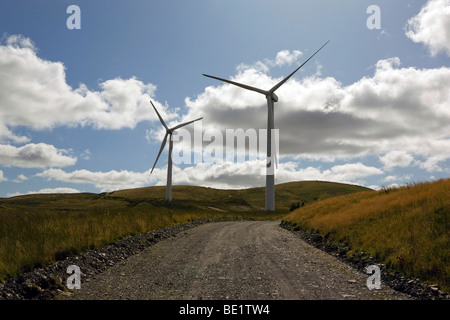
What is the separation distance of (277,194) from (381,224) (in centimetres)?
14757

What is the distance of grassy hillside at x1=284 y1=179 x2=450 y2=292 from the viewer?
10.1 meters

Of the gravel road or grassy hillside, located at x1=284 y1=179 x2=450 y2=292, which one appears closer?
the gravel road

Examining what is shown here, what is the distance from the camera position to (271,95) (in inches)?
2251

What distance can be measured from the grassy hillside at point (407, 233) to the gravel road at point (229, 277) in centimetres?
155

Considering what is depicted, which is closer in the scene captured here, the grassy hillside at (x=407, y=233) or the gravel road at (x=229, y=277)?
the gravel road at (x=229, y=277)

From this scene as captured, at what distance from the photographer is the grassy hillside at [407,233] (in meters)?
10.1

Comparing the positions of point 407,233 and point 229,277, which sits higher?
point 407,233

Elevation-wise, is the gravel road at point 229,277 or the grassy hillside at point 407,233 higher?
the grassy hillside at point 407,233

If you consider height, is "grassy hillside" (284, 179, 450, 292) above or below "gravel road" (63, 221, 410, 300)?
above

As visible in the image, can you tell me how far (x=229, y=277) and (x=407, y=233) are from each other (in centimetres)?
823

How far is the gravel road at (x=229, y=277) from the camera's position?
803 centimetres

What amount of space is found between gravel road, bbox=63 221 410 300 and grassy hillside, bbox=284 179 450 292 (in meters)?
1.55

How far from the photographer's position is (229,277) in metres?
9.59
